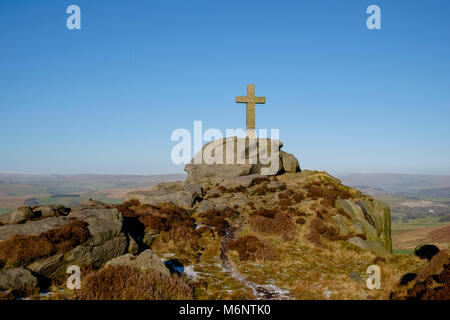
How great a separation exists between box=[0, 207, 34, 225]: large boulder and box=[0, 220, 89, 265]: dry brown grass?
2422 mm

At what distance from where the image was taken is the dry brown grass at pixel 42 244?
9703 millimetres

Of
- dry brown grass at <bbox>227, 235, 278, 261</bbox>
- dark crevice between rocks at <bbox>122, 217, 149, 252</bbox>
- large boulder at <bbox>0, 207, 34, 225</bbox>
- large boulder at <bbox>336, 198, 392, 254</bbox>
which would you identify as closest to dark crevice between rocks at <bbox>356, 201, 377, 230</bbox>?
large boulder at <bbox>336, 198, 392, 254</bbox>

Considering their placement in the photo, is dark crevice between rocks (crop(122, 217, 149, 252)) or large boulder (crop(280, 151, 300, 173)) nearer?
dark crevice between rocks (crop(122, 217, 149, 252))

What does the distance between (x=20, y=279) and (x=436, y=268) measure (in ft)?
47.4

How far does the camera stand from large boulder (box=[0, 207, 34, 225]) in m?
12.5

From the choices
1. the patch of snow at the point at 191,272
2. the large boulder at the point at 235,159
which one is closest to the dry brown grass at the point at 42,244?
the patch of snow at the point at 191,272

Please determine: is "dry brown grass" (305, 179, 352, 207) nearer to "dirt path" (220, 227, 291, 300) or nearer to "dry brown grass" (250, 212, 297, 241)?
"dry brown grass" (250, 212, 297, 241)

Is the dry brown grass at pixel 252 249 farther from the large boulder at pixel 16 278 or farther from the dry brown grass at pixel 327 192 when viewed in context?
the large boulder at pixel 16 278

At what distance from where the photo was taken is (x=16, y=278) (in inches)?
345
